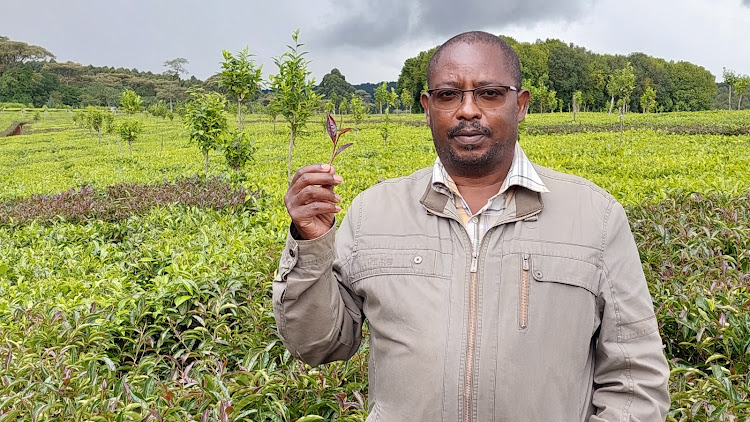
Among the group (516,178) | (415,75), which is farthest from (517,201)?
(415,75)

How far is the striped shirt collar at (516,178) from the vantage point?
1416mm

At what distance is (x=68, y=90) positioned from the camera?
63.4 meters

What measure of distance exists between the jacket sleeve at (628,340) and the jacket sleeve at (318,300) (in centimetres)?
64

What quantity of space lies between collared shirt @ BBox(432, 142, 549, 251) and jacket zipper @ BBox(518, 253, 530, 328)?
0.13 metres

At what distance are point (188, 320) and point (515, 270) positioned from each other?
94.8 inches

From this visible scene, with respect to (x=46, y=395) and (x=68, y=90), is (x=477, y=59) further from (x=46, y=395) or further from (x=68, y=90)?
(x=68, y=90)

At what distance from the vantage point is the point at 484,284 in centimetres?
135

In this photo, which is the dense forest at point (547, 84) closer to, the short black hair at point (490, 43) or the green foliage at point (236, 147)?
the green foliage at point (236, 147)

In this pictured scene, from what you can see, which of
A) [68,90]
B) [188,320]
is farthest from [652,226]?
[68,90]

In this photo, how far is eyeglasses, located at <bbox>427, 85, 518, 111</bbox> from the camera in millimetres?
1399

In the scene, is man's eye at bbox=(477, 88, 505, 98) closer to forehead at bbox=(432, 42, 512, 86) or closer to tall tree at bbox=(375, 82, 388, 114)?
forehead at bbox=(432, 42, 512, 86)

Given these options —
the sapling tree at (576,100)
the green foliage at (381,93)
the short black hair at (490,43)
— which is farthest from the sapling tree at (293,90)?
the green foliage at (381,93)

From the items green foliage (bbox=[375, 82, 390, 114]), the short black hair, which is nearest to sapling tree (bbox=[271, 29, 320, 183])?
the short black hair

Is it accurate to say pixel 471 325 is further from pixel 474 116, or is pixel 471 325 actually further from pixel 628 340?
pixel 474 116
